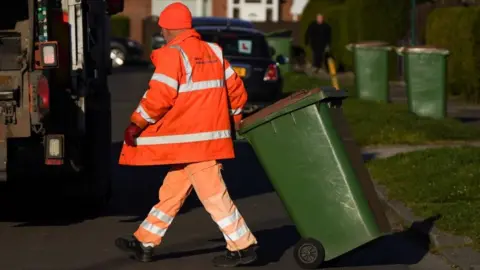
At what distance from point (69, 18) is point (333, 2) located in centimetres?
3456

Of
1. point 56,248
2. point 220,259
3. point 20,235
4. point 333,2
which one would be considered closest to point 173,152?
point 220,259

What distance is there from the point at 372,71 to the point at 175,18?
15910mm

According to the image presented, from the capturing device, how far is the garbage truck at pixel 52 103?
9672mm

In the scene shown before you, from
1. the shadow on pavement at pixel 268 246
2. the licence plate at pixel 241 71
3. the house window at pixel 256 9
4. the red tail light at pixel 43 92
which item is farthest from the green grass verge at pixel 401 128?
the house window at pixel 256 9

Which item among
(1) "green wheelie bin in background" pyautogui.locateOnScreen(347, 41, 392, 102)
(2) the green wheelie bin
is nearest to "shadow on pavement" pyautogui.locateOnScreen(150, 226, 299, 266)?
(2) the green wheelie bin

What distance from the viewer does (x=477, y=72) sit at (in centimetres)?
2331

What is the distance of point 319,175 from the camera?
27.7ft

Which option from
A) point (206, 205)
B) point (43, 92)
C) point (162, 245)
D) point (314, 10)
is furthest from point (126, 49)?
point (206, 205)

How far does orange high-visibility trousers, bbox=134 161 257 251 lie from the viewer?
8633mm

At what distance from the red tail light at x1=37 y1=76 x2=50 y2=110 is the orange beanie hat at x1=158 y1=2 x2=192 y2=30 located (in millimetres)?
1259

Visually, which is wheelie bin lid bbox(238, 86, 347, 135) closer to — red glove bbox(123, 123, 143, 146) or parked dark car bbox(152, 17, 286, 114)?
red glove bbox(123, 123, 143, 146)

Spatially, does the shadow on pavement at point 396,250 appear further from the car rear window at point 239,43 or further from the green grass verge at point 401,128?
the car rear window at point 239,43

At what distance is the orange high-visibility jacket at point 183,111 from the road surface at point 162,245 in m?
0.75

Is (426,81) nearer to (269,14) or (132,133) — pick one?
(132,133)
